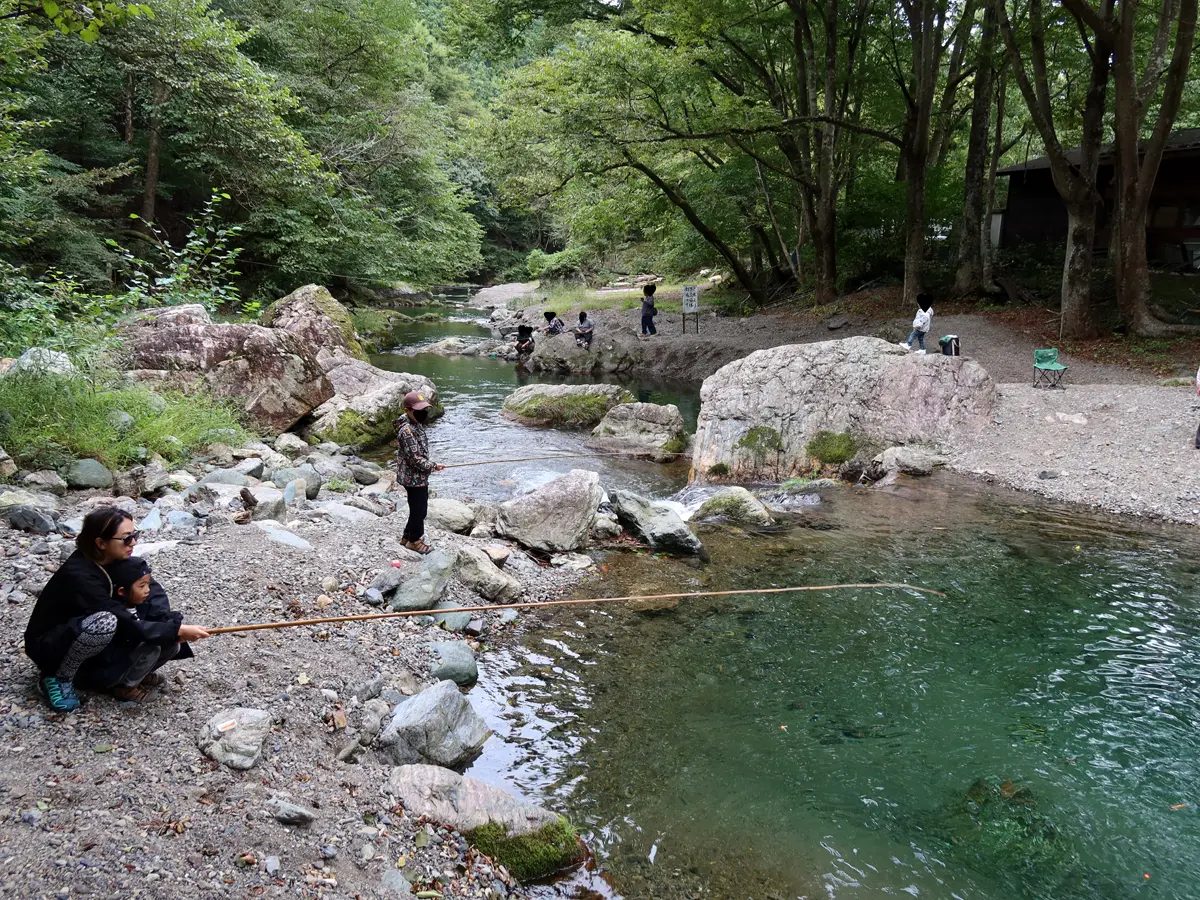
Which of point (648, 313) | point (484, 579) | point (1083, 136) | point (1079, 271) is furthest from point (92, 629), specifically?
point (648, 313)

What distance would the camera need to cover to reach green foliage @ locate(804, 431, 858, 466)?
40.3ft

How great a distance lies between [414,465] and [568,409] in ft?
30.5

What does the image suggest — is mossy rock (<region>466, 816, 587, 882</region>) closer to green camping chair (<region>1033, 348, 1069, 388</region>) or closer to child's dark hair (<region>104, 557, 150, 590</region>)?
child's dark hair (<region>104, 557, 150, 590</region>)

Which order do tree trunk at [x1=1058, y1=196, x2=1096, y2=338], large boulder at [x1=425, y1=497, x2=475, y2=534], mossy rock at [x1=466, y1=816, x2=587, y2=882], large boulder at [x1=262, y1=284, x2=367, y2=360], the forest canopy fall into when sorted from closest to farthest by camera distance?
mossy rock at [x1=466, y1=816, x2=587, y2=882] < large boulder at [x1=425, y1=497, x2=475, y2=534] < the forest canopy < tree trunk at [x1=1058, y1=196, x2=1096, y2=338] < large boulder at [x1=262, y1=284, x2=367, y2=360]

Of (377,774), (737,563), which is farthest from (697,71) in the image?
(377,774)

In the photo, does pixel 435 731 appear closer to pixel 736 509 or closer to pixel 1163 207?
pixel 736 509

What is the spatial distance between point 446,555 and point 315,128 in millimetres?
22911

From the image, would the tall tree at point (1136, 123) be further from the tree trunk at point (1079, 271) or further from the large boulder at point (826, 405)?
the large boulder at point (826, 405)

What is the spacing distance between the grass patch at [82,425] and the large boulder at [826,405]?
7854 mm

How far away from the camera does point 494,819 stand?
Result: 3.89 m

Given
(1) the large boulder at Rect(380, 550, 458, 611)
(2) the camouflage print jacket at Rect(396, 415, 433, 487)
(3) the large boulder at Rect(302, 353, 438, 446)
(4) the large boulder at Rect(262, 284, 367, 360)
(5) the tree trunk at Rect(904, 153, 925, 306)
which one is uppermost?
(5) the tree trunk at Rect(904, 153, 925, 306)

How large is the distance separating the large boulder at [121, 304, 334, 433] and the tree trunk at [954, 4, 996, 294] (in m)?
16.7

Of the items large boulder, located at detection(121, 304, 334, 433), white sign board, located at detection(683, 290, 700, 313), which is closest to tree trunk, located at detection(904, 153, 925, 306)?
white sign board, located at detection(683, 290, 700, 313)

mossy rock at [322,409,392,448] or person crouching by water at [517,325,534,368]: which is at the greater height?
person crouching by water at [517,325,534,368]
